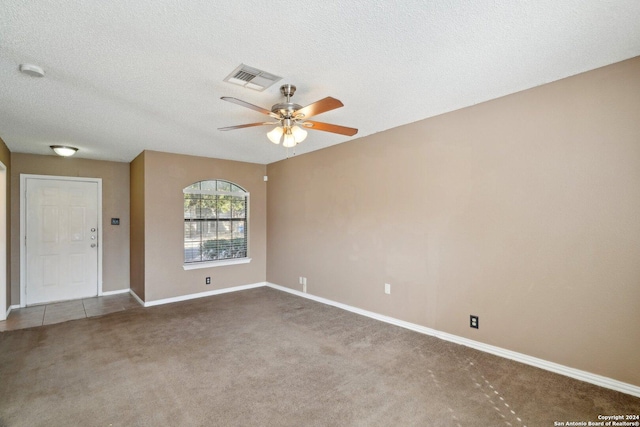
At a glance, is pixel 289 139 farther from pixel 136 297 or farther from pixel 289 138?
pixel 136 297

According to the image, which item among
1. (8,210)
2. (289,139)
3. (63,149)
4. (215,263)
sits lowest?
(215,263)

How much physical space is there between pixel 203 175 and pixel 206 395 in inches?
151

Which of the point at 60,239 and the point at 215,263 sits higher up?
the point at 60,239

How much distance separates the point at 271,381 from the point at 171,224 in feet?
11.3

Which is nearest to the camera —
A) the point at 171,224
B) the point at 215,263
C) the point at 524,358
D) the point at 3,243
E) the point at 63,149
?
the point at 524,358

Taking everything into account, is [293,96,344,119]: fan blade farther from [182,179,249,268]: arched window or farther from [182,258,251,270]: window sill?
[182,258,251,270]: window sill

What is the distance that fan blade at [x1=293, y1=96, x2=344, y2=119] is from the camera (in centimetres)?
220

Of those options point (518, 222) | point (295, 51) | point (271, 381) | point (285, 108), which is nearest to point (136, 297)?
point (271, 381)

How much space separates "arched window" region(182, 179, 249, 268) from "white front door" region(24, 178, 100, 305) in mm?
1764

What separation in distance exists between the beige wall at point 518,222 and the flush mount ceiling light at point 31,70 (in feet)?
11.0

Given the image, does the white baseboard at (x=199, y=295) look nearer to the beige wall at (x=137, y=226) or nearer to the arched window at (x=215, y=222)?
the beige wall at (x=137, y=226)

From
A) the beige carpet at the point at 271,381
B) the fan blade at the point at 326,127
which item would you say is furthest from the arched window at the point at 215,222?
the fan blade at the point at 326,127

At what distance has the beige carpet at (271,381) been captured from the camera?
2135mm

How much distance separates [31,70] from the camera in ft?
7.39
